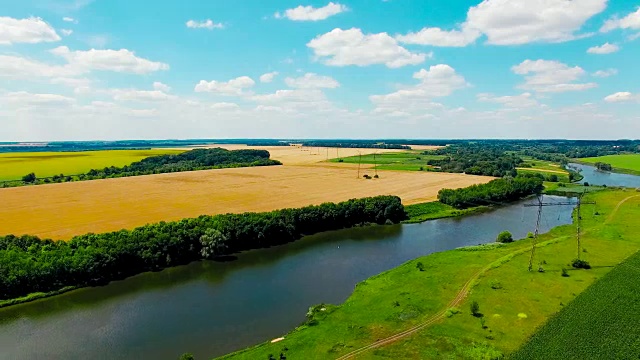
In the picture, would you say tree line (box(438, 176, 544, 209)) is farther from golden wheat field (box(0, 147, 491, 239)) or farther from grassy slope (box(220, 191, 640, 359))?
grassy slope (box(220, 191, 640, 359))

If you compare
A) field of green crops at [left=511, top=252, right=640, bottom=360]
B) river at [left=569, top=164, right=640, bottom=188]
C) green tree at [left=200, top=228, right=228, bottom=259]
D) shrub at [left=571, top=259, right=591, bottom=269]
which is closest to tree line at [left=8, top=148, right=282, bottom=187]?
green tree at [left=200, top=228, right=228, bottom=259]

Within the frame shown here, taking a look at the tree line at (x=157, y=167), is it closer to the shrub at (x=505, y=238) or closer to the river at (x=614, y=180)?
the shrub at (x=505, y=238)

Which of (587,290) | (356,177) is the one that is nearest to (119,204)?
(356,177)

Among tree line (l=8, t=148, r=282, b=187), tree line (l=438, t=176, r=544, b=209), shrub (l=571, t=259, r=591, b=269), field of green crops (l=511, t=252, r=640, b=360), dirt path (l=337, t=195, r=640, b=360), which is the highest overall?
tree line (l=8, t=148, r=282, b=187)

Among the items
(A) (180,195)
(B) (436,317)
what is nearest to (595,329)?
(B) (436,317)

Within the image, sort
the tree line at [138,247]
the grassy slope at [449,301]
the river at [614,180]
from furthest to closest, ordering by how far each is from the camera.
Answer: the river at [614,180] → the tree line at [138,247] → the grassy slope at [449,301]

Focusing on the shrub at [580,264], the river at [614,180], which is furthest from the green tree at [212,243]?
the river at [614,180]
